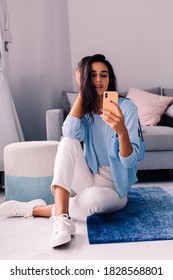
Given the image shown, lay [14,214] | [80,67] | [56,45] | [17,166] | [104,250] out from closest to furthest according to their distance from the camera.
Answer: [104,250] → [80,67] → [14,214] → [17,166] → [56,45]

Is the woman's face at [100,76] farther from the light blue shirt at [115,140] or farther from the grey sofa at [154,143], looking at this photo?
the grey sofa at [154,143]

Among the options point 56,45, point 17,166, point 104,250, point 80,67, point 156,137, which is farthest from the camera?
point 56,45

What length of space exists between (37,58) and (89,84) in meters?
1.82

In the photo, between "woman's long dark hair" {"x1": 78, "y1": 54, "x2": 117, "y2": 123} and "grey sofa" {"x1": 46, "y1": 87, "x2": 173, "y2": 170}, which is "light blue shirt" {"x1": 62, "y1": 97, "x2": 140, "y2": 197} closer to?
"woman's long dark hair" {"x1": 78, "y1": 54, "x2": 117, "y2": 123}

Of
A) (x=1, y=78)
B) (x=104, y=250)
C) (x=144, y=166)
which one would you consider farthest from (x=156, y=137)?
(x=104, y=250)

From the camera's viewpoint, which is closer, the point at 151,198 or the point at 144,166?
the point at 151,198

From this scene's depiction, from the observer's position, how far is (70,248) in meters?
1.37

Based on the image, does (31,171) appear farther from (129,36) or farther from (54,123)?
(129,36)

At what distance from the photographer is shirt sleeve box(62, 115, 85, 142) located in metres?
1.63

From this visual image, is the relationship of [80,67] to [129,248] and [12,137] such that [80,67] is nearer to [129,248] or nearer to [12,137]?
[129,248]

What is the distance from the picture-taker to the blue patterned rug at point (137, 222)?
4.78 feet

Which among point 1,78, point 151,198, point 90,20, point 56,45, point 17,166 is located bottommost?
point 151,198

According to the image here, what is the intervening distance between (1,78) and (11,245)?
1.42 meters

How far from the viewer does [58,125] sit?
2582 mm
